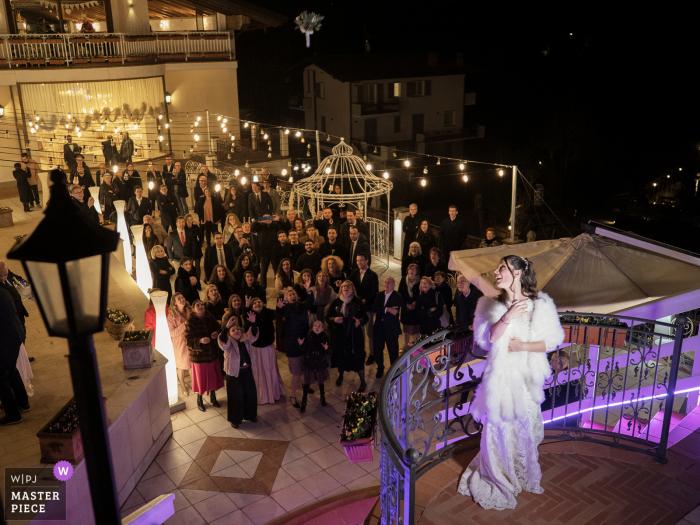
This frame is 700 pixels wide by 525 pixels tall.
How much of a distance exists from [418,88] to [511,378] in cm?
3603

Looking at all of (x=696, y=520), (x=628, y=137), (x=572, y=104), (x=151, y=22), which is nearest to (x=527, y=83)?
(x=572, y=104)

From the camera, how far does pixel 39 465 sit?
688 cm

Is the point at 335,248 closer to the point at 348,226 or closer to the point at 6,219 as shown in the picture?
the point at 348,226

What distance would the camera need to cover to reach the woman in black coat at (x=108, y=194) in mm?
15695

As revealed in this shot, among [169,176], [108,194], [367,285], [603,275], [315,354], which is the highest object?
[169,176]

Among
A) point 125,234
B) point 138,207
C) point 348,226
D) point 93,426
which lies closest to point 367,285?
point 348,226

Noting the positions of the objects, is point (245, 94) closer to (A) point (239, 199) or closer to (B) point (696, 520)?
(A) point (239, 199)

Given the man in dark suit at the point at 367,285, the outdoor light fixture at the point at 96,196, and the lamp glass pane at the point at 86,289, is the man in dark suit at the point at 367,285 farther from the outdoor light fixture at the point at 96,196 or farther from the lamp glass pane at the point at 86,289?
the outdoor light fixture at the point at 96,196

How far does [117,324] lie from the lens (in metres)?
10.3

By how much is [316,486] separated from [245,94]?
148ft

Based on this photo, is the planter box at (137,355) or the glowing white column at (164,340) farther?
the glowing white column at (164,340)

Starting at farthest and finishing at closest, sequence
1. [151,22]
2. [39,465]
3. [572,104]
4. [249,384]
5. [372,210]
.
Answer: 1. [572,104]
2. [151,22]
3. [372,210]
4. [249,384]
5. [39,465]

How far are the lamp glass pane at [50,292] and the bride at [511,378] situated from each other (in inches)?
128

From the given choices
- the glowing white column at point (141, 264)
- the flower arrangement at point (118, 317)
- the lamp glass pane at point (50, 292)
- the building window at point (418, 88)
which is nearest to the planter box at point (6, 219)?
the glowing white column at point (141, 264)
